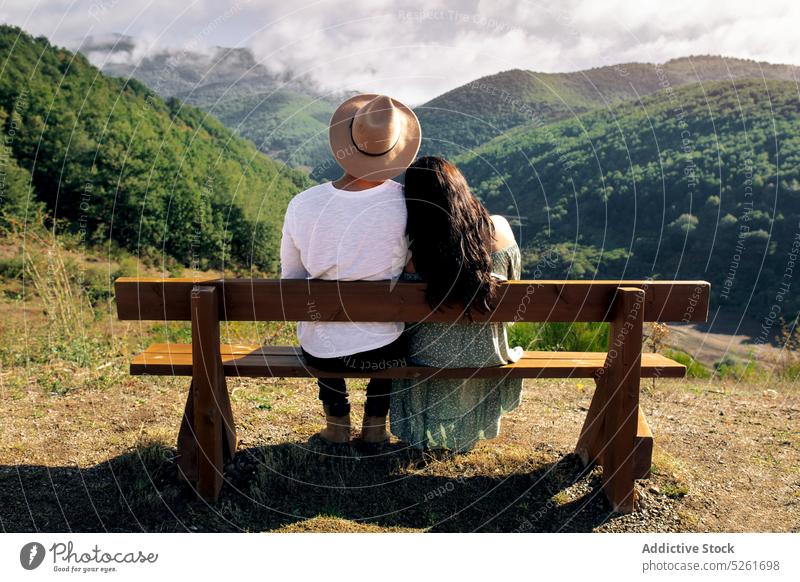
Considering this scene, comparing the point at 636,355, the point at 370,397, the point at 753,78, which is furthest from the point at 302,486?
the point at 753,78

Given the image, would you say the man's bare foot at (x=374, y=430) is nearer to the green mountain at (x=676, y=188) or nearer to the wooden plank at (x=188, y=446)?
the wooden plank at (x=188, y=446)

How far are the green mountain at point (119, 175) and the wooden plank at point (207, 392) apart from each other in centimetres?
1551

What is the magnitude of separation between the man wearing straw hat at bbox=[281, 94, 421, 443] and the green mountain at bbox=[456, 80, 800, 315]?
23197mm

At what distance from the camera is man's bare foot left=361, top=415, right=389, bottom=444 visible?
402cm

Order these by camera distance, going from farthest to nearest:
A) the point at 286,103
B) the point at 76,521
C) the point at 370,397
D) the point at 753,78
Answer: the point at 753,78 → the point at 286,103 → the point at 370,397 → the point at 76,521

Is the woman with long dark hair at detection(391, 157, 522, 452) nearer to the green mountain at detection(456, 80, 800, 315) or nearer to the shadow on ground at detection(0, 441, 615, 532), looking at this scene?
the shadow on ground at detection(0, 441, 615, 532)

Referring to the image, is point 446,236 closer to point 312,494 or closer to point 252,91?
point 312,494

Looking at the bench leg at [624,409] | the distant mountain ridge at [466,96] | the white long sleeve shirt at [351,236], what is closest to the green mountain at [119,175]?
the distant mountain ridge at [466,96]

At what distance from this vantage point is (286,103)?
34906 mm

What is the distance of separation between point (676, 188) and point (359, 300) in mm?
36720

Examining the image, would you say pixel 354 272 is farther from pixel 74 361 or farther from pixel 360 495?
pixel 74 361

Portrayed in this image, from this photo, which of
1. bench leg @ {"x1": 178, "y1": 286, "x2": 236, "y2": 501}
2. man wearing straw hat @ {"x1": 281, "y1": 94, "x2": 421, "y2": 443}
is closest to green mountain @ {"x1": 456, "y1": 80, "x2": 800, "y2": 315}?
man wearing straw hat @ {"x1": 281, "y1": 94, "x2": 421, "y2": 443}

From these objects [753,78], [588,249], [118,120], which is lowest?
[588,249]

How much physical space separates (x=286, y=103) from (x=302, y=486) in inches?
1301
